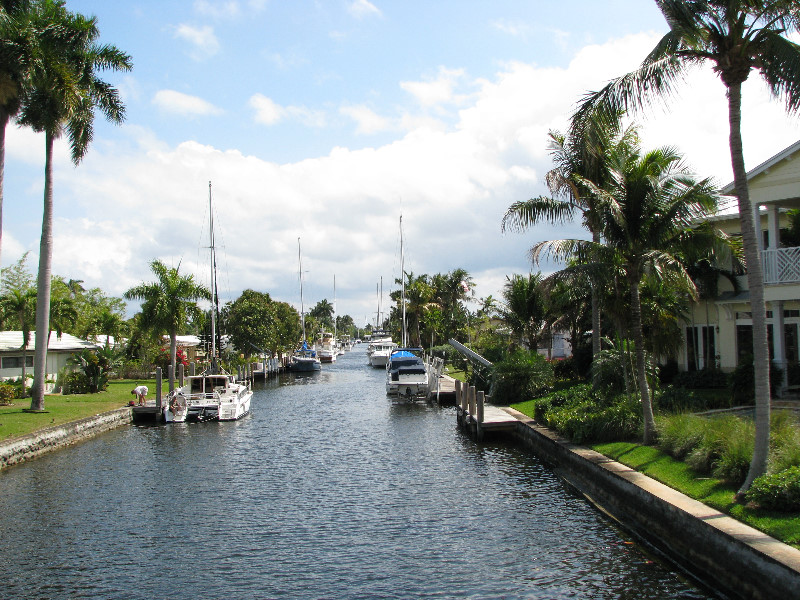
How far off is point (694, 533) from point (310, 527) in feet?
24.7

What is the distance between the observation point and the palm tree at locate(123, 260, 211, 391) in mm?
44812

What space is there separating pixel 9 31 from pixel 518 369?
23.6 metres

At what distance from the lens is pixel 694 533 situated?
11352mm

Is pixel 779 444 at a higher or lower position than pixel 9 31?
lower

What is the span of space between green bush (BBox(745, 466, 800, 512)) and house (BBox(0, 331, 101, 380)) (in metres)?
38.4

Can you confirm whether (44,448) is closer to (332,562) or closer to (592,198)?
(332,562)

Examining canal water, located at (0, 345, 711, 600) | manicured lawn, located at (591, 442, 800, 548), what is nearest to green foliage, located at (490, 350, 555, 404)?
canal water, located at (0, 345, 711, 600)

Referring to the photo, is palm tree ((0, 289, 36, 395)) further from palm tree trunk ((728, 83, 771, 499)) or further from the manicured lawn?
palm tree trunk ((728, 83, 771, 499))

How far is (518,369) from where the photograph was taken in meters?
30.6

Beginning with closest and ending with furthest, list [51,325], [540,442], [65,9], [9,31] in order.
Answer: [540,442] → [9,31] → [65,9] → [51,325]

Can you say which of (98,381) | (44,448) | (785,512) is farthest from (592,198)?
(98,381)

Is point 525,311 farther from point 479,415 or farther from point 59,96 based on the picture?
point 59,96

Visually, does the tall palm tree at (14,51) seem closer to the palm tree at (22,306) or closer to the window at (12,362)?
the palm tree at (22,306)

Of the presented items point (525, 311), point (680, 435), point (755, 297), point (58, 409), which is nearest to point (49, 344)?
point (58, 409)
